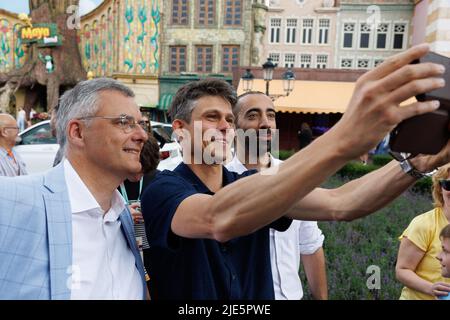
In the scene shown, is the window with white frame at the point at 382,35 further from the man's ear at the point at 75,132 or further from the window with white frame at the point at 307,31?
the man's ear at the point at 75,132

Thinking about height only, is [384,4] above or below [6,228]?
Answer: above

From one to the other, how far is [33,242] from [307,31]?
2480 cm

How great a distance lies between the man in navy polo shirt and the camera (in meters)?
0.75

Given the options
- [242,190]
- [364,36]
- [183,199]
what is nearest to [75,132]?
[183,199]

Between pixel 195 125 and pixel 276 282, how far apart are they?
1.04 meters

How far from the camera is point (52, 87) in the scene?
22.0 meters

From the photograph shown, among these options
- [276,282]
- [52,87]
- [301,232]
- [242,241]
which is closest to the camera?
[242,241]

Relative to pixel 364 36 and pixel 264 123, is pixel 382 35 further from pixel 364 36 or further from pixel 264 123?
pixel 264 123

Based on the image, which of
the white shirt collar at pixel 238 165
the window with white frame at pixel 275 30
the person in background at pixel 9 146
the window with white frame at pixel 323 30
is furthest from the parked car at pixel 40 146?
the window with white frame at pixel 323 30

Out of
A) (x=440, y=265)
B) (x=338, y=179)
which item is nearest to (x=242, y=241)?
(x=440, y=265)

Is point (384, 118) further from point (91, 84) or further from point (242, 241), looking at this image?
point (91, 84)

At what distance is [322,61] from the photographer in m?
24.3

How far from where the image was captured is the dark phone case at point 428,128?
77cm

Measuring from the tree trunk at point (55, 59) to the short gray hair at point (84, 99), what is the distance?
22116mm
